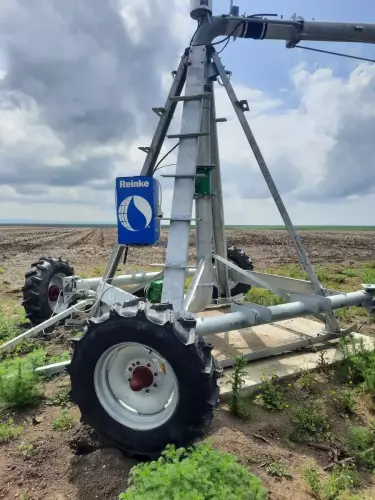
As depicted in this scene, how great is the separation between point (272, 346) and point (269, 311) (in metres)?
1.81

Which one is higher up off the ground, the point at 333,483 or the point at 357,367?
the point at 357,367

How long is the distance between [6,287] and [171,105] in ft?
29.5

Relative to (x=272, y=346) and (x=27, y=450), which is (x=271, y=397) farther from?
(x=27, y=450)

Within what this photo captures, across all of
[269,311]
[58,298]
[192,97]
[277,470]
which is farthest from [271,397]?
[58,298]

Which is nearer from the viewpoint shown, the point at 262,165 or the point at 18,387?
the point at 18,387

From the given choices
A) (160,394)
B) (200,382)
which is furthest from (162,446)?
(200,382)

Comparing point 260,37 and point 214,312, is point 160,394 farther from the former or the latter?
point 260,37

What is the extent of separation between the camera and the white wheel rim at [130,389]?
3.63 metres

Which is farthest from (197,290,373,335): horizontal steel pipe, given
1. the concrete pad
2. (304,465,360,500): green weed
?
(304,465,360,500): green weed

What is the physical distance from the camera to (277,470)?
11.3 feet

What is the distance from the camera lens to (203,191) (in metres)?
6.12

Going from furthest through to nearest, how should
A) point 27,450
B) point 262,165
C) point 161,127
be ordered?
point 161,127 → point 262,165 → point 27,450

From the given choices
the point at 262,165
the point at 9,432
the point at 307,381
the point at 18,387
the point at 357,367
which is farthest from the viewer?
the point at 262,165

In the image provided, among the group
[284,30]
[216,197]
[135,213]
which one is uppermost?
[284,30]
